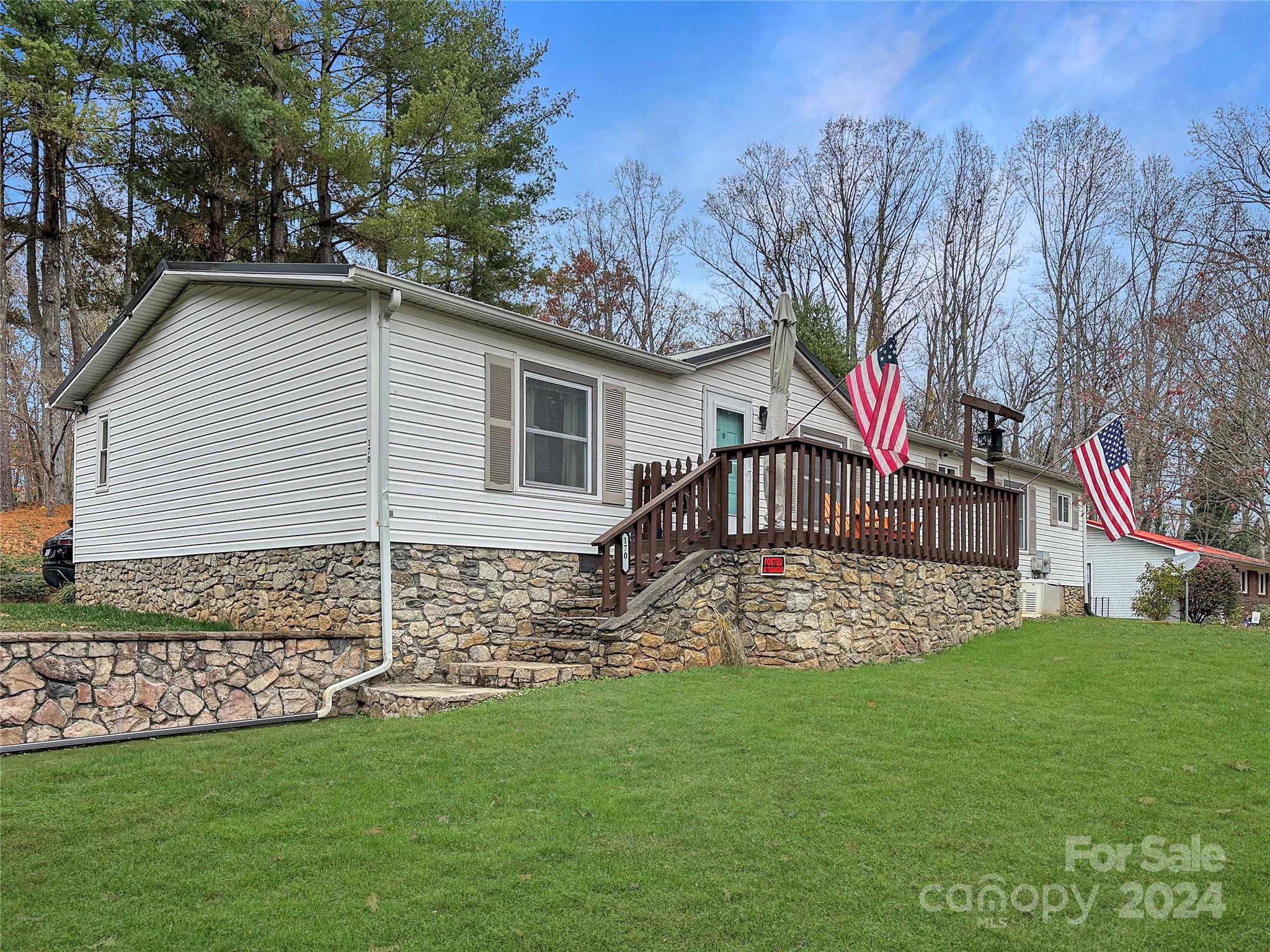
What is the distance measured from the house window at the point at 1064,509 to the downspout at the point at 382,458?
16796 millimetres

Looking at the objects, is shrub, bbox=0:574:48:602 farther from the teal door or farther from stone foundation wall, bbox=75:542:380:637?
the teal door

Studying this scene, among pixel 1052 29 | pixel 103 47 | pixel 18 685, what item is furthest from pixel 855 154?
pixel 18 685

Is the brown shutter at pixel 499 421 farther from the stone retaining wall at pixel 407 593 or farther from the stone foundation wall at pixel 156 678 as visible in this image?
the stone foundation wall at pixel 156 678

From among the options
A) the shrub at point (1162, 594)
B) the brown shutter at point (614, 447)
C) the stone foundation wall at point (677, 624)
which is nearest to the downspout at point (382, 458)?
the stone foundation wall at point (677, 624)

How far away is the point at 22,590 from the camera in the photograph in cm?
1349

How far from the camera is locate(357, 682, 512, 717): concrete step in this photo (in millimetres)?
7406

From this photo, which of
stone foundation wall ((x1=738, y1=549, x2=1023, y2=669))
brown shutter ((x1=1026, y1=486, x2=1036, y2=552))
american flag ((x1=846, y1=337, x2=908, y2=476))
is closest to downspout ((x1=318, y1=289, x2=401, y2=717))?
stone foundation wall ((x1=738, y1=549, x2=1023, y2=669))

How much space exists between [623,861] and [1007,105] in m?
26.3

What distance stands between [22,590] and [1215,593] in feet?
70.9

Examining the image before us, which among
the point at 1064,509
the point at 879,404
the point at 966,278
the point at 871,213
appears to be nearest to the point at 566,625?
the point at 879,404

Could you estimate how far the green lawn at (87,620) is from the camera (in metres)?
8.94

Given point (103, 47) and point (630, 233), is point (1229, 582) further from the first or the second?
point (103, 47)

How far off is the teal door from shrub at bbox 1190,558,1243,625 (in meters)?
13.0

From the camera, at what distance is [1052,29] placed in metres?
15.1
